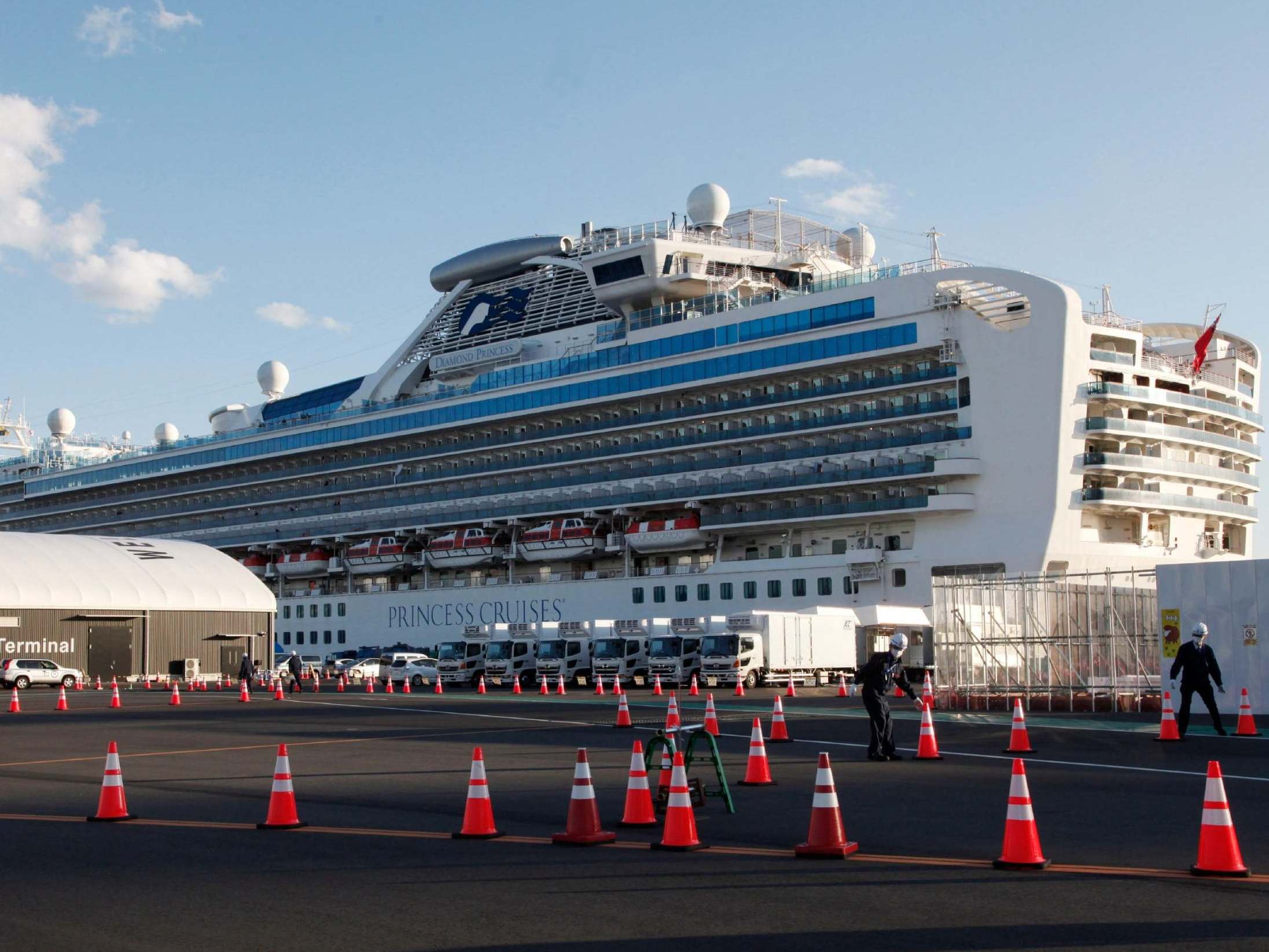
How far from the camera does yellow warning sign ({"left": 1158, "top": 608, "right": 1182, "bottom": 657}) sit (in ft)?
90.2

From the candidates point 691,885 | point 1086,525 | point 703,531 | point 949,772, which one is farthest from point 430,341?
point 691,885

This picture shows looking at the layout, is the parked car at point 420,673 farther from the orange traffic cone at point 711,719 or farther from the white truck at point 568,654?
the orange traffic cone at point 711,719

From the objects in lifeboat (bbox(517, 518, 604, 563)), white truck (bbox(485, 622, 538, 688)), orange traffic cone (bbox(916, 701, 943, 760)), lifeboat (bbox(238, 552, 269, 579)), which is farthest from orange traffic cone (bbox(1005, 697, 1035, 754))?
lifeboat (bbox(238, 552, 269, 579))

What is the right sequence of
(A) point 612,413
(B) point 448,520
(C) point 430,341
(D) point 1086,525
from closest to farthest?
1. (D) point 1086,525
2. (A) point 612,413
3. (B) point 448,520
4. (C) point 430,341

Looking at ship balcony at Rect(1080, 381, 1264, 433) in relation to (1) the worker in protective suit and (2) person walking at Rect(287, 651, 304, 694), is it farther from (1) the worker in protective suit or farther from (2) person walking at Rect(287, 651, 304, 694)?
(1) the worker in protective suit

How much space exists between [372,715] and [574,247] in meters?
50.9

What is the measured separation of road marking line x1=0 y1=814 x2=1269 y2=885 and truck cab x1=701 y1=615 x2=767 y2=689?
113 ft

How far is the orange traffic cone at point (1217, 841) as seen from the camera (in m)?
9.48

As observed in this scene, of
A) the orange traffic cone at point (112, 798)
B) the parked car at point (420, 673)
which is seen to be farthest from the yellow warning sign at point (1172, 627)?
the parked car at point (420, 673)

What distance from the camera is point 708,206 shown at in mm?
72062

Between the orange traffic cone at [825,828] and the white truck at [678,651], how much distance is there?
125 ft

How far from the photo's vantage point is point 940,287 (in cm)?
5756

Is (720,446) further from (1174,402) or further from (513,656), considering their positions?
(1174,402)

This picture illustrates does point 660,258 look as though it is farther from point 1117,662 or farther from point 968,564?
point 1117,662
